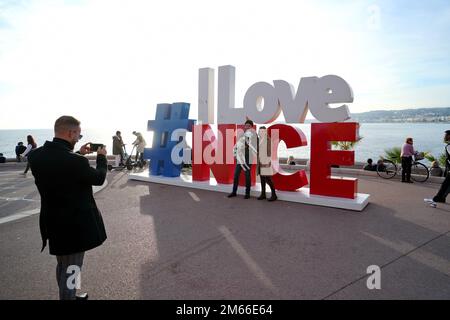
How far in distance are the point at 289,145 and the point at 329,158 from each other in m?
1.16

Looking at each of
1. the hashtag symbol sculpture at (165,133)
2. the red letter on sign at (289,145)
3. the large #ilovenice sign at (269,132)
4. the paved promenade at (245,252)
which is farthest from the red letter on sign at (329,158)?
the hashtag symbol sculpture at (165,133)

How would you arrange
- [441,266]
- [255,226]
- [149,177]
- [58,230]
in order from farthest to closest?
[149,177] → [255,226] → [441,266] → [58,230]

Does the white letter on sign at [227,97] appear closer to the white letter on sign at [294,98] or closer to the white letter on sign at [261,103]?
the white letter on sign at [261,103]

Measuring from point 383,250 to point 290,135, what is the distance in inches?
163

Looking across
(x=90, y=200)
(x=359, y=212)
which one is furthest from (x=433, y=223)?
(x=90, y=200)

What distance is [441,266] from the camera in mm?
4047

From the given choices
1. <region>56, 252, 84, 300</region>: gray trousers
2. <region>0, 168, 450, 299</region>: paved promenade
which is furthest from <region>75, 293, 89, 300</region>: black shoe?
<region>56, 252, 84, 300</region>: gray trousers

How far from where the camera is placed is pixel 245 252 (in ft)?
14.9

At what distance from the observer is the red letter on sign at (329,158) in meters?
7.14

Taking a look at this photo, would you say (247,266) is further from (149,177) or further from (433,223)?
(149,177)

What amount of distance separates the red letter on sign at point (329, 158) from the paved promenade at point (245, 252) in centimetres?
66

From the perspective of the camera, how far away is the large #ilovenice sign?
286 inches

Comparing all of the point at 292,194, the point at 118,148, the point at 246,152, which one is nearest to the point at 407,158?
the point at 292,194

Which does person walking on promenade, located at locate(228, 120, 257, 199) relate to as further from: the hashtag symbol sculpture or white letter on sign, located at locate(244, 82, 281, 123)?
the hashtag symbol sculpture
